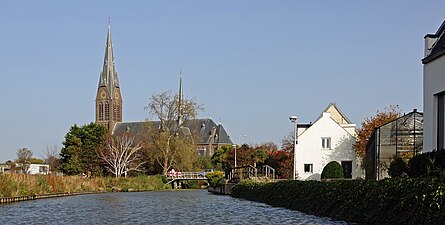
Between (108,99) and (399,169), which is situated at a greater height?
(108,99)

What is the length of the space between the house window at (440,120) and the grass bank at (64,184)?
20.5 m

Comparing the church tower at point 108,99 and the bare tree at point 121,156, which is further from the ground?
the church tower at point 108,99

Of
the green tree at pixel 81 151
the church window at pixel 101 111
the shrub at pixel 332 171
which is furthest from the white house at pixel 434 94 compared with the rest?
the church window at pixel 101 111

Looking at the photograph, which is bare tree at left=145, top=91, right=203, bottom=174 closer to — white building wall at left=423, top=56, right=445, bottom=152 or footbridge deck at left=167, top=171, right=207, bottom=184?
footbridge deck at left=167, top=171, right=207, bottom=184

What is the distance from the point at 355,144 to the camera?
4144 centimetres

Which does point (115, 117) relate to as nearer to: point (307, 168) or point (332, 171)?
point (307, 168)

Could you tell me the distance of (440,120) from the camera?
17391 millimetres

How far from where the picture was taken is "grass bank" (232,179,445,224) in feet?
31.7

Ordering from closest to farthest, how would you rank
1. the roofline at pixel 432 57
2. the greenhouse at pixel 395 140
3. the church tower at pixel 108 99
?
the roofline at pixel 432 57 < the greenhouse at pixel 395 140 < the church tower at pixel 108 99

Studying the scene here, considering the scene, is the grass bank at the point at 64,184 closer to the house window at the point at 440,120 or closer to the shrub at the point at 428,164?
the shrub at the point at 428,164

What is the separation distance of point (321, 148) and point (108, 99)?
6652 centimetres

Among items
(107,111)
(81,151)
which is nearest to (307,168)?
(81,151)

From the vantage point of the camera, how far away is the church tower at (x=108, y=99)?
100375mm

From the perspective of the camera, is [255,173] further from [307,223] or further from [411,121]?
[307,223]
